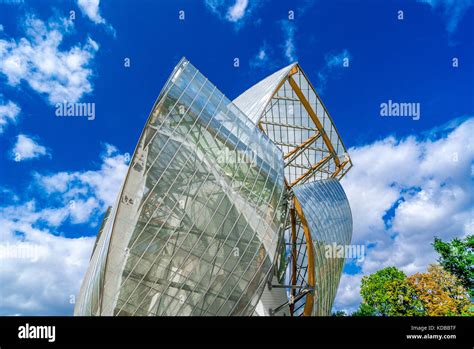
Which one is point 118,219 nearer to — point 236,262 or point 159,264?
point 159,264

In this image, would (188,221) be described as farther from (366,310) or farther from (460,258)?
(366,310)

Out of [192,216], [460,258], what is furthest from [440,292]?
[192,216]

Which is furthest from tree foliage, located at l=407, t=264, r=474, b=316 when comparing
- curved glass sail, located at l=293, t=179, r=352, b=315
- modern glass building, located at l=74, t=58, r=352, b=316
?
modern glass building, located at l=74, t=58, r=352, b=316

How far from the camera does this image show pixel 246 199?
1808cm

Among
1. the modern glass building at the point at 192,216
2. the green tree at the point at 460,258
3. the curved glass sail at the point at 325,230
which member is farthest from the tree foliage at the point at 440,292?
the modern glass building at the point at 192,216

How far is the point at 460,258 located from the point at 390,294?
17446mm

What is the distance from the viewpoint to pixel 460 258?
30.1 m

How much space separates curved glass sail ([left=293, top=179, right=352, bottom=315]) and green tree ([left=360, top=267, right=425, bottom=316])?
15.1 m

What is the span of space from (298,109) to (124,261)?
83.7 ft

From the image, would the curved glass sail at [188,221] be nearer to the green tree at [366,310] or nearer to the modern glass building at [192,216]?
the modern glass building at [192,216]

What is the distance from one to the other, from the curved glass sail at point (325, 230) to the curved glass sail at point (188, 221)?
7.38m

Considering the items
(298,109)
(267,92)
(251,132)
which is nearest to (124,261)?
(251,132)

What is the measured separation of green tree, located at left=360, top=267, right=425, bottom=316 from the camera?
4216cm

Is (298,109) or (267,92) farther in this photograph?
(298,109)
